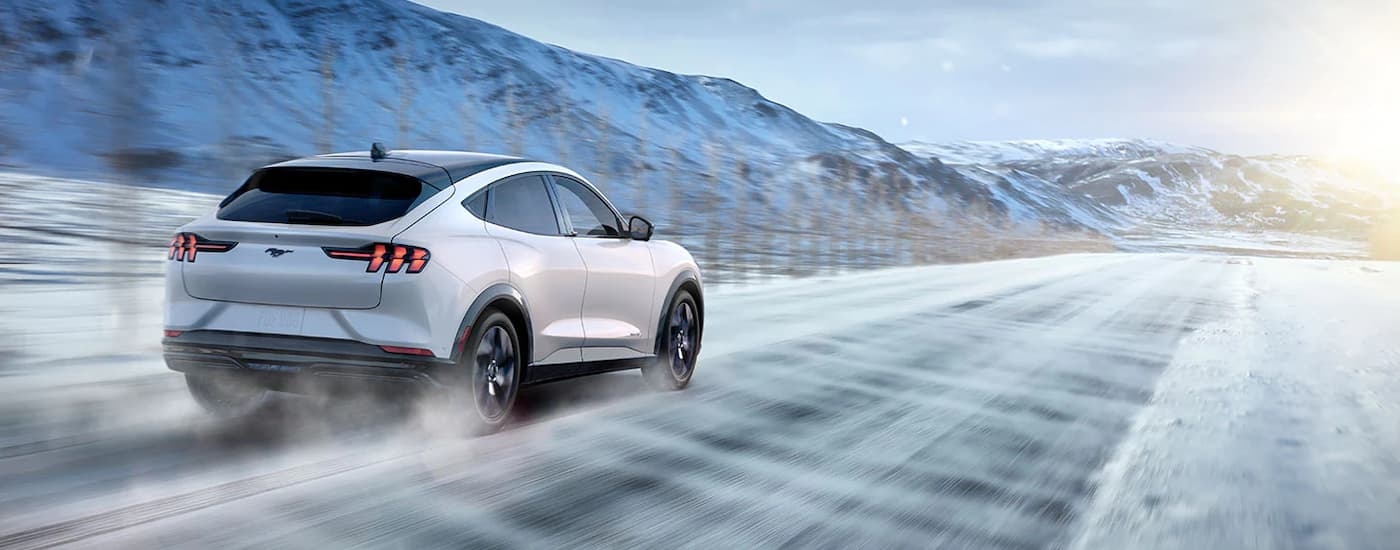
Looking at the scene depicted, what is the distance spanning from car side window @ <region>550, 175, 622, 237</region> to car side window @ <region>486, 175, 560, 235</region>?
0.16m

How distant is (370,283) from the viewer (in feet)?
19.2

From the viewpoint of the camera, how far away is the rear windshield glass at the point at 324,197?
236 inches

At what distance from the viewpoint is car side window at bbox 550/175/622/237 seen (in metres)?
7.55

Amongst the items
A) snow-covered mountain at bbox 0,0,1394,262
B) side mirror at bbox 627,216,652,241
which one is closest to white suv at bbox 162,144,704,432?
side mirror at bbox 627,216,652,241

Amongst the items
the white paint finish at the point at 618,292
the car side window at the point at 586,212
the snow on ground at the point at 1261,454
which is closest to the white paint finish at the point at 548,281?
the white paint finish at the point at 618,292

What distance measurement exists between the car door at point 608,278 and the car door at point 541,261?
114 millimetres

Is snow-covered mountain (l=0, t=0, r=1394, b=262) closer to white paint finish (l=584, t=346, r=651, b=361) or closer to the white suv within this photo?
white paint finish (l=584, t=346, r=651, b=361)

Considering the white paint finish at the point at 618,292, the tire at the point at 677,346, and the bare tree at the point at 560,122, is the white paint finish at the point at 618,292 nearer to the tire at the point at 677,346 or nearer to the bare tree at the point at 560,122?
the tire at the point at 677,346

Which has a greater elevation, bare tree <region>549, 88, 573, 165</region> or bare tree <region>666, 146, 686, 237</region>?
bare tree <region>549, 88, 573, 165</region>

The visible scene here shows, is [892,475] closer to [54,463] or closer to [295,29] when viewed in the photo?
[54,463]

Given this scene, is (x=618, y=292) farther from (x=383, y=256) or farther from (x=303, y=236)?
(x=303, y=236)

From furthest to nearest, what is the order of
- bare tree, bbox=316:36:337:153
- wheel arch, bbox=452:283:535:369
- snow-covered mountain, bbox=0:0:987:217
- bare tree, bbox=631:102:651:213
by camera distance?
bare tree, bbox=631:102:651:213
snow-covered mountain, bbox=0:0:987:217
bare tree, bbox=316:36:337:153
wheel arch, bbox=452:283:535:369

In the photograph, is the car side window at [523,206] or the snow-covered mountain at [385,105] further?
the snow-covered mountain at [385,105]

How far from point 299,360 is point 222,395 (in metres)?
1.08
